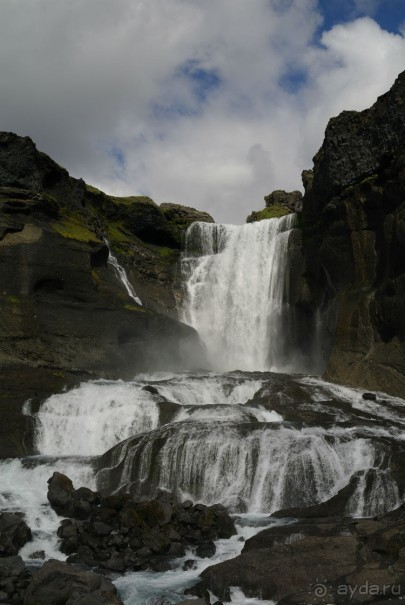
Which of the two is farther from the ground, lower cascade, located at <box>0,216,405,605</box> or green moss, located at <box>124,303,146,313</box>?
green moss, located at <box>124,303,146,313</box>

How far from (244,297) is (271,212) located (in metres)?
40.7

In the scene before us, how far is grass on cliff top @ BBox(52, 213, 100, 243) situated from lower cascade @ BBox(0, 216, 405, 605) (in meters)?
18.2

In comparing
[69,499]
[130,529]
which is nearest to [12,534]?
[69,499]

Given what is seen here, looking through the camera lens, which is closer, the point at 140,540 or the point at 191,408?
the point at 140,540

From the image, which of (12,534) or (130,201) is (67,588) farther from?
(130,201)

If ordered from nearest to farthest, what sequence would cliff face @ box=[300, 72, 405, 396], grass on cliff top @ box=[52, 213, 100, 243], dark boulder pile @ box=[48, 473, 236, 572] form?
dark boulder pile @ box=[48, 473, 236, 572] → cliff face @ box=[300, 72, 405, 396] → grass on cliff top @ box=[52, 213, 100, 243]

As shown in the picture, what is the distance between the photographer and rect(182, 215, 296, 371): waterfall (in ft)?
183

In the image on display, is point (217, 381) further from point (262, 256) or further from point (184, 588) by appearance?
point (262, 256)

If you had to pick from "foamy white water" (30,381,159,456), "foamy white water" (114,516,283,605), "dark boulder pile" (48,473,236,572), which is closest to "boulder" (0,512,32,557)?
"dark boulder pile" (48,473,236,572)

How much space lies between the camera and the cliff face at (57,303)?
39281mm

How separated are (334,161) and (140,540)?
37.2m

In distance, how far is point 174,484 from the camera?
24516 millimetres

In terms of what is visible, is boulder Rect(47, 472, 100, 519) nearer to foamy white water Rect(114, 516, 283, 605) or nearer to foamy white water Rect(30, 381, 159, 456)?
foamy white water Rect(114, 516, 283, 605)

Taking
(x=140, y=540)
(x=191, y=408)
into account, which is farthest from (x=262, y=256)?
(x=140, y=540)
